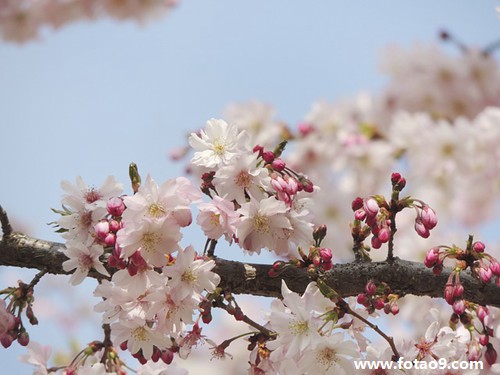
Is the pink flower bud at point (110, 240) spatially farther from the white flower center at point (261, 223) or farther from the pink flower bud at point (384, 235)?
the pink flower bud at point (384, 235)

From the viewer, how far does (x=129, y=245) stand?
1464 mm

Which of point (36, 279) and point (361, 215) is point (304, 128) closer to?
point (361, 215)

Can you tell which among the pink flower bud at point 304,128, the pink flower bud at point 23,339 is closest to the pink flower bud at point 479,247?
the pink flower bud at point 23,339

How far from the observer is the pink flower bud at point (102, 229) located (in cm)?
151

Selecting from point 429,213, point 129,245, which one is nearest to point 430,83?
point 429,213

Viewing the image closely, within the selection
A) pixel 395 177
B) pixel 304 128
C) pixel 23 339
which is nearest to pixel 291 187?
pixel 395 177

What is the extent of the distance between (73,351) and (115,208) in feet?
11.6

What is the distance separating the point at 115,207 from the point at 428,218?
2.48 ft

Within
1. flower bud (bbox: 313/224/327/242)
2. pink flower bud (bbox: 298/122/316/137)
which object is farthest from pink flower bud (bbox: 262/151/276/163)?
pink flower bud (bbox: 298/122/316/137)

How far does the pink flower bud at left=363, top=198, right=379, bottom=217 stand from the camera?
1.60 meters

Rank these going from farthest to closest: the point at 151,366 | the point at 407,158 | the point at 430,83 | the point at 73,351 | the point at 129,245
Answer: the point at 430,83 < the point at 407,158 < the point at 73,351 < the point at 151,366 < the point at 129,245

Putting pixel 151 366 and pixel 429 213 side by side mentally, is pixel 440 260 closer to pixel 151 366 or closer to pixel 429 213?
pixel 429 213

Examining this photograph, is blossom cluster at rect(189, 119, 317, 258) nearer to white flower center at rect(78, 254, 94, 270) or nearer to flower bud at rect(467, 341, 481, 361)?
white flower center at rect(78, 254, 94, 270)

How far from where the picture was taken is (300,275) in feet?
5.29
